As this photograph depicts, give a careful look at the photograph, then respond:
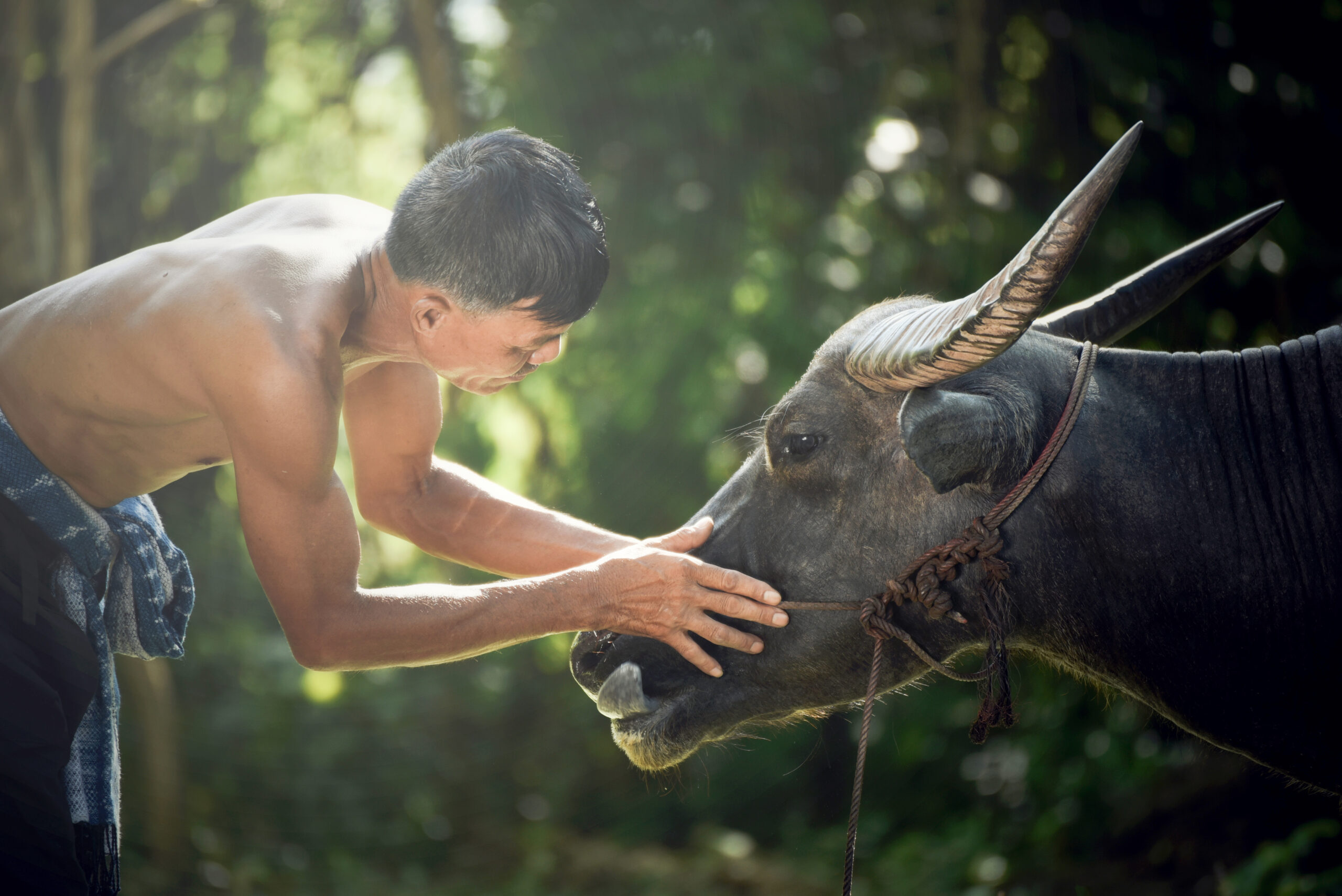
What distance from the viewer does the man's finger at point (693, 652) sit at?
2.54m

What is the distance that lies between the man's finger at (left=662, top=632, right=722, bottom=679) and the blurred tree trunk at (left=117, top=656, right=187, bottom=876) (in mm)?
5821

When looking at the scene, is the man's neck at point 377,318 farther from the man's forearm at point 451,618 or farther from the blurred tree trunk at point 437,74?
the blurred tree trunk at point 437,74

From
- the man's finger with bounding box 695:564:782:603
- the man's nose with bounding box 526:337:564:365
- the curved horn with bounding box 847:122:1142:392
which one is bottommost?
the man's finger with bounding box 695:564:782:603

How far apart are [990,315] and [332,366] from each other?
1.54 metres

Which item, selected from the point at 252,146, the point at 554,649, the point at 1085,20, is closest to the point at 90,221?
the point at 252,146

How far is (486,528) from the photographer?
327cm

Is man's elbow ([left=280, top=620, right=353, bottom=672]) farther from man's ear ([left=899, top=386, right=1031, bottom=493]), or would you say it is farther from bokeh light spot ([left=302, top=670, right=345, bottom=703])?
bokeh light spot ([left=302, top=670, right=345, bottom=703])

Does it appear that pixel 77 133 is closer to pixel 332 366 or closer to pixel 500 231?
pixel 332 366

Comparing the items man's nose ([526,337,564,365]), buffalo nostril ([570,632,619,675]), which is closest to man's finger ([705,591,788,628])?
buffalo nostril ([570,632,619,675])

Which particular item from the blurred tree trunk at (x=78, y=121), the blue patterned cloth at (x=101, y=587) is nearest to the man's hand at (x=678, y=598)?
the blue patterned cloth at (x=101, y=587)

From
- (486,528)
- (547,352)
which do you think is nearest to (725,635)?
A: (547,352)

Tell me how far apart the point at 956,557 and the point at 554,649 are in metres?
5.11

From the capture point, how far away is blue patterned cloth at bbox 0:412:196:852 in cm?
256

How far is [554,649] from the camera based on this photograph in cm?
709
